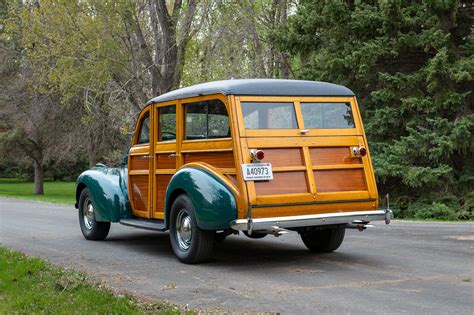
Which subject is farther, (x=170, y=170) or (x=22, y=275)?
(x=170, y=170)

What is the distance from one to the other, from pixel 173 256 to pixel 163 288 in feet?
7.66

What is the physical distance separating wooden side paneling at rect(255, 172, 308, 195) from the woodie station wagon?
0.5 inches

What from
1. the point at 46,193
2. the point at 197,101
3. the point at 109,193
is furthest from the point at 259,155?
the point at 46,193

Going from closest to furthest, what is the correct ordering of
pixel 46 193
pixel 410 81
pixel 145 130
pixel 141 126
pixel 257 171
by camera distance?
1. pixel 257 171
2. pixel 145 130
3. pixel 141 126
4. pixel 410 81
5. pixel 46 193

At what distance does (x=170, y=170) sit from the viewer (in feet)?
30.2

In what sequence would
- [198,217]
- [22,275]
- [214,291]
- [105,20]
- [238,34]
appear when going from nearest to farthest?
1. [214,291]
2. [22,275]
3. [198,217]
4. [105,20]
5. [238,34]

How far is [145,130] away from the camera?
10117mm

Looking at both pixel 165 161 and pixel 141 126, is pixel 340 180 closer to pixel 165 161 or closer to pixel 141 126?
pixel 165 161

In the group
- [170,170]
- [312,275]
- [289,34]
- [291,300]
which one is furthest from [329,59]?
[291,300]

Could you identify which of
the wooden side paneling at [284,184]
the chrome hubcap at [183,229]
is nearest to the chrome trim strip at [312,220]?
the wooden side paneling at [284,184]

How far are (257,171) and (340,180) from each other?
1.22 metres

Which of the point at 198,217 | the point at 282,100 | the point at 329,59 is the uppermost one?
the point at 329,59

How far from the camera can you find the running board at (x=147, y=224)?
9.10 meters

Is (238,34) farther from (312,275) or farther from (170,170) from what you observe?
(312,275)
